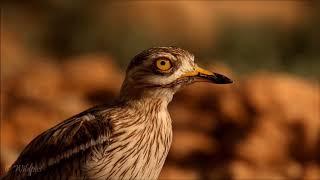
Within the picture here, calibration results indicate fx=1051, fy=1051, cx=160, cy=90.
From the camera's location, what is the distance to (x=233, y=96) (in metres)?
9.70

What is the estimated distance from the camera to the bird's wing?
20.7ft

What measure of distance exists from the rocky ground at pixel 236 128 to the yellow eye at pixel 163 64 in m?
2.80

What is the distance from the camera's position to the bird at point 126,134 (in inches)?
245

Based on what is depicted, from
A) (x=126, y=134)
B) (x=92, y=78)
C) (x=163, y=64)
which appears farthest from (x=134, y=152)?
(x=92, y=78)

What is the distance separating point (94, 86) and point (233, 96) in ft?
7.53

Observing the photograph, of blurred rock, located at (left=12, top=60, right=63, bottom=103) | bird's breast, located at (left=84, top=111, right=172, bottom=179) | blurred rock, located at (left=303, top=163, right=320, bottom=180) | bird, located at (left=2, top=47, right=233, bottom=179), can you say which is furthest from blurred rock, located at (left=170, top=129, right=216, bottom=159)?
bird's breast, located at (left=84, top=111, right=172, bottom=179)

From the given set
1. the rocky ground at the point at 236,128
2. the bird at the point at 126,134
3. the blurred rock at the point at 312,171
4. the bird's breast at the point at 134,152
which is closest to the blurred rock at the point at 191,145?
the rocky ground at the point at 236,128

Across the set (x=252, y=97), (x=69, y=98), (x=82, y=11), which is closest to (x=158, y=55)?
(x=252, y=97)

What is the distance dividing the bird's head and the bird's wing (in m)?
0.34

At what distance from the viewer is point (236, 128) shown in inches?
381

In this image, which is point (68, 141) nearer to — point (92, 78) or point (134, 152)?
point (134, 152)

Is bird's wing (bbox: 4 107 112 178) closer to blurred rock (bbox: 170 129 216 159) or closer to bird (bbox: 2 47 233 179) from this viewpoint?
bird (bbox: 2 47 233 179)

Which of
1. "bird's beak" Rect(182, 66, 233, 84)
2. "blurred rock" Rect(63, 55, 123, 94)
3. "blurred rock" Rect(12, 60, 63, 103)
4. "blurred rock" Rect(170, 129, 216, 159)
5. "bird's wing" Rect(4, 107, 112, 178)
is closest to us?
"bird's wing" Rect(4, 107, 112, 178)

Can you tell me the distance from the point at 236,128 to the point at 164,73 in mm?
3389
